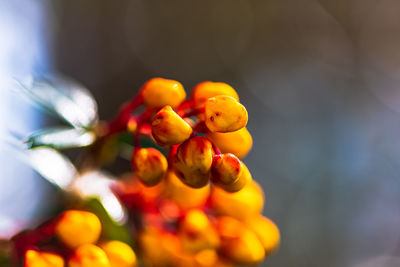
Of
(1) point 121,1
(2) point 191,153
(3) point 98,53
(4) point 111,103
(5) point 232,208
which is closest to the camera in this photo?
(2) point 191,153

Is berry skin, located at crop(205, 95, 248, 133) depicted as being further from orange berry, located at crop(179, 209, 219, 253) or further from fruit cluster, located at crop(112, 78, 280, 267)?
orange berry, located at crop(179, 209, 219, 253)

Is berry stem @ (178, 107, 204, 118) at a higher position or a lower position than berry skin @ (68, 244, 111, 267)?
higher

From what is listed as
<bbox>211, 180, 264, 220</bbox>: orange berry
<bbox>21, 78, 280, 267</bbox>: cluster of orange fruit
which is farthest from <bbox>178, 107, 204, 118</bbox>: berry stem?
<bbox>211, 180, 264, 220</bbox>: orange berry

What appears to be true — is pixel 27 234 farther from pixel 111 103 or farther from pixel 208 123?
pixel 111 103

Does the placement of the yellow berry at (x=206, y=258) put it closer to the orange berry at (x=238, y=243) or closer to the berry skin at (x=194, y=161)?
the orange berry at (x=238, y=243)

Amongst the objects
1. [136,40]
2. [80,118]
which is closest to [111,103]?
[136,40]

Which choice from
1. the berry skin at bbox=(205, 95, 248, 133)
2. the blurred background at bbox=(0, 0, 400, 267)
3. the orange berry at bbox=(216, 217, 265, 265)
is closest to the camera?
the berry skin at bbox=(205, 95, 248, 133)
